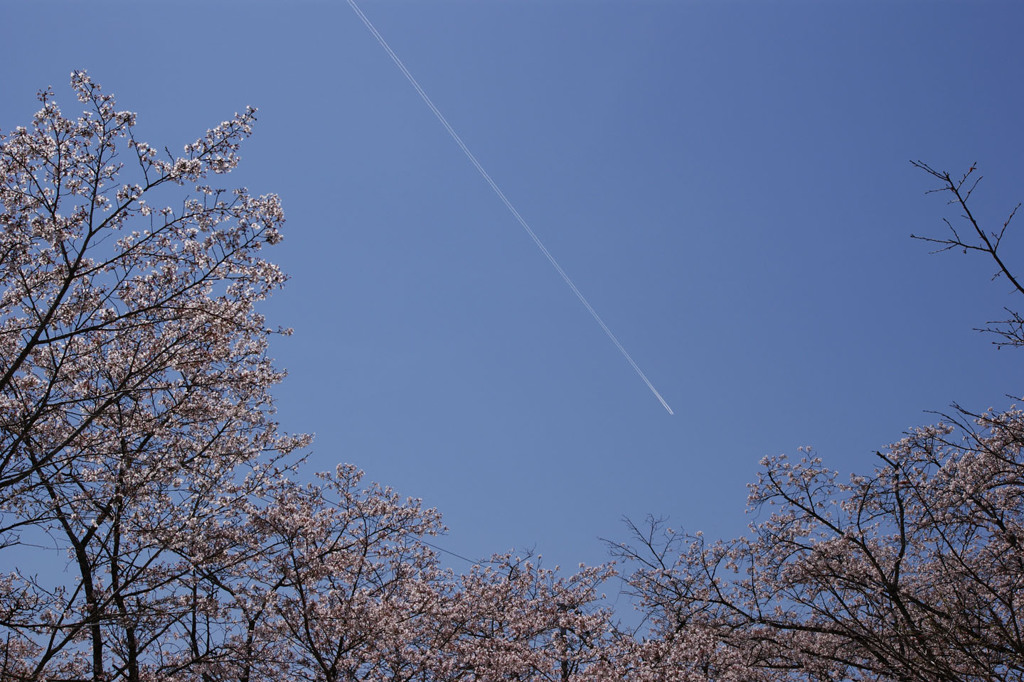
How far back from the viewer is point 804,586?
14281 mm

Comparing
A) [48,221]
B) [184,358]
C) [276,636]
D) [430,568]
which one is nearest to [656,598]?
[430,568]

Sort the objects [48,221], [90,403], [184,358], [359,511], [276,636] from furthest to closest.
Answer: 1. [359,511]
2. [276,636]
3. [90,403]
4. [184,358]
5. [48,221]

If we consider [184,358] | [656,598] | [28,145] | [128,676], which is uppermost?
[28,145]

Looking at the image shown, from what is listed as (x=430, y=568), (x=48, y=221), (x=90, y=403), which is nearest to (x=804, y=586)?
(x=430, y=568)

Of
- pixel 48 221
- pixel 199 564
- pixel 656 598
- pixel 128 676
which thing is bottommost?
pixel 128 676

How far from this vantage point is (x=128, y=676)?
10969 mm

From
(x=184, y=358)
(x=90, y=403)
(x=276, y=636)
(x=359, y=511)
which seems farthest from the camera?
(x=359, y=511)

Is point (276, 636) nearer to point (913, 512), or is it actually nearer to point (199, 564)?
point (199, 564)

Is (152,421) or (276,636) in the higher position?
(152,421)

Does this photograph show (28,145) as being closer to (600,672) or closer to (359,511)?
(359,511)

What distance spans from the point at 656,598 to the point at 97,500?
1218 centimetres

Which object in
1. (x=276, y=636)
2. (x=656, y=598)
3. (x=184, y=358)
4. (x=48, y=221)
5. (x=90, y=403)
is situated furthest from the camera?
(x=656, y=598)

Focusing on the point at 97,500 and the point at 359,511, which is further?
the point at 359,511

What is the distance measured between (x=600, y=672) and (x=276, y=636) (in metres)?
7.05
